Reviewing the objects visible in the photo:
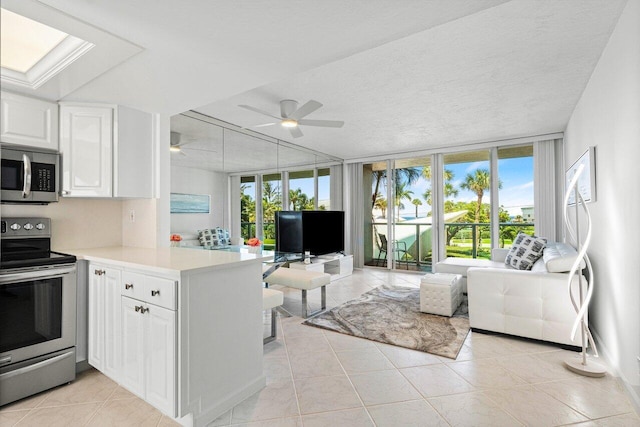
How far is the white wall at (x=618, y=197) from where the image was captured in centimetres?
186

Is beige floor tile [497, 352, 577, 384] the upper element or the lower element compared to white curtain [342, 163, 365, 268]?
lower

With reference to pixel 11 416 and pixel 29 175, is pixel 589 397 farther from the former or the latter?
pixel 29 175

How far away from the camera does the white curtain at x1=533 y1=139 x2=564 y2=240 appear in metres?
4.91

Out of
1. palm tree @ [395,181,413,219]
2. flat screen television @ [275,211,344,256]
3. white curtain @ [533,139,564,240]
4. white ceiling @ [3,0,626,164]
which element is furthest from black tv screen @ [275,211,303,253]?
white curtain @ [533,139,564,240]

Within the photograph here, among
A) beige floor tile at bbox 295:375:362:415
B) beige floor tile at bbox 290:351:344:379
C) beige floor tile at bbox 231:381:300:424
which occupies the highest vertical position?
beige floor tile at bbox 290:351:344:379

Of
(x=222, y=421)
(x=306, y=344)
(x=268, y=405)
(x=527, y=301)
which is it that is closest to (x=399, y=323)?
(x=306, y=344)

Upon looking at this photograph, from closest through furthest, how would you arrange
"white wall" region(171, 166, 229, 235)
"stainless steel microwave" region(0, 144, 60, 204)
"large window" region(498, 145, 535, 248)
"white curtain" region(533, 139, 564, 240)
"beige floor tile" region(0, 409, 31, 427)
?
1. "beige floor tile" region(0, 409, 31, 427)
2. "stainless steel microwave" region(0, 144, 60, 204)
3. "white wall" region(171, 166, 229, 235)
4. "white curtain" region(533, 139, 564, 240)
5. "large window" region(498, 145, 535, 248)

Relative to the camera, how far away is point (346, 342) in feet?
9.38

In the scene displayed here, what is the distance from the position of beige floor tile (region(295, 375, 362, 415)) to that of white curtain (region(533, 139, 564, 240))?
174 inches

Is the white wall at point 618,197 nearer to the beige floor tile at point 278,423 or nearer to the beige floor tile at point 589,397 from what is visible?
the beige floor tile at point 589,397

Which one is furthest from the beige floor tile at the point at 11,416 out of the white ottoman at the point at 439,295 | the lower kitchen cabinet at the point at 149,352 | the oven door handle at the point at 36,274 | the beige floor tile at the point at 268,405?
the white ottoman at the point at 439,295

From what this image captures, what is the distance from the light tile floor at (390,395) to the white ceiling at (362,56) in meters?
2.07

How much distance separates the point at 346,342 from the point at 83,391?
6.41 feet

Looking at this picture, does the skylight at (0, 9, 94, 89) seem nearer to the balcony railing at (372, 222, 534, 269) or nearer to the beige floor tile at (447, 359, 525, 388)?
the beige floor tile at (447, 359, 525, 388)
